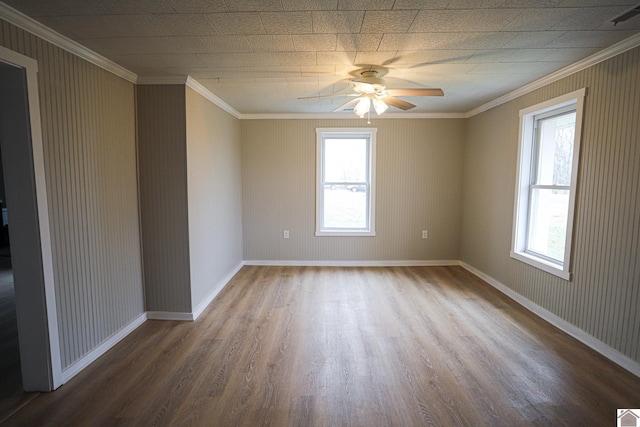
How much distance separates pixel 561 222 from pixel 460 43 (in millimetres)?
2088

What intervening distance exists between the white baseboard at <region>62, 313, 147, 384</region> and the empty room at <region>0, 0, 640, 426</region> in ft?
0.07

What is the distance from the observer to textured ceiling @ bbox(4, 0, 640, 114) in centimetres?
185

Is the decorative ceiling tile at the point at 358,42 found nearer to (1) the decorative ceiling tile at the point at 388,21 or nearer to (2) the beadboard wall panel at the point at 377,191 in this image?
(1) the decorative ceiling tile at the point at 388,21

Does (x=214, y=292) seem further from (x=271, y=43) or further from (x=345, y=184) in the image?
(x=271, y=43)

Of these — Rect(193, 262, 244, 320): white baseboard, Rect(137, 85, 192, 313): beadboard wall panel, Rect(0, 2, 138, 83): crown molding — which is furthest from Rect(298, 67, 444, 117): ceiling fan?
Rect(193, 262, 244, 320): white baseboard

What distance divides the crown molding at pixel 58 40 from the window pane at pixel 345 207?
320 cm

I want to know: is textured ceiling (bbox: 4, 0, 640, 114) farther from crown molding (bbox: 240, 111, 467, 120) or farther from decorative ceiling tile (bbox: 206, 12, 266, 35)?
crown molding (bbox: 240, 111, 467, 120)

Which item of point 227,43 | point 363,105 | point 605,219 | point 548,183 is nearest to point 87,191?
point 227,43

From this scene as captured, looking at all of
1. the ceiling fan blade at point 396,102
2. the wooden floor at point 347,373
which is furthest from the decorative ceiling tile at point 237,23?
the wooden floor at point 347,373

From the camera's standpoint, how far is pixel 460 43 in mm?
2359

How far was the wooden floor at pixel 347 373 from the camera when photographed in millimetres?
1930

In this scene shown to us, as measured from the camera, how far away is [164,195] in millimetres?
3123

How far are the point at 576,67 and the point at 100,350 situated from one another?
4728mm

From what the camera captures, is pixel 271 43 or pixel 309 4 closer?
pixel 309 4
